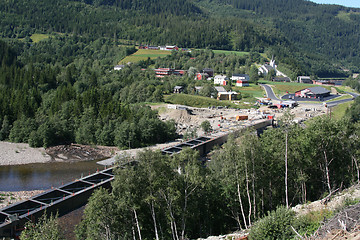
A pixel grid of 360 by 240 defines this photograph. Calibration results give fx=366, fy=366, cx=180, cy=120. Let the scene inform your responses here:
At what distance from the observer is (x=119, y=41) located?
139 metres

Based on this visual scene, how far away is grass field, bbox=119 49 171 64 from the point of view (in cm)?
11603

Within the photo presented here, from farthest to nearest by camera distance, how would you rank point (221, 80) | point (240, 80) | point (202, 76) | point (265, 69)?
point (265, 69), point (202, 76), point (221, 80), point (240, 80)

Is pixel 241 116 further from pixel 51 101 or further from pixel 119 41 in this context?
pixel 119 41

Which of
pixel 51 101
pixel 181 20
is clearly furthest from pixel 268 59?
pixel 51 101

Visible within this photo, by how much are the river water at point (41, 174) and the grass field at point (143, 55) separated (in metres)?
73.7

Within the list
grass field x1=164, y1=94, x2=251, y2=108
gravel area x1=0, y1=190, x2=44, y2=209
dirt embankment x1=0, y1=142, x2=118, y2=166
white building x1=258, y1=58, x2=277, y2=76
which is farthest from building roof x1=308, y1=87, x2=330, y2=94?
gravel area x1=0, y1=190, x2=44, y2=209

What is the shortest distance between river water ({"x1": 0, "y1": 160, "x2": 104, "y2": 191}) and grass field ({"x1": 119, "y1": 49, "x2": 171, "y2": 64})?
7367cm

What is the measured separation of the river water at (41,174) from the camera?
119ft

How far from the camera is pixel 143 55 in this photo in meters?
122

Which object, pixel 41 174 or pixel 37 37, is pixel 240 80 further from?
pixel 37 37

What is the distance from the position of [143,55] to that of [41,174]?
86468mm

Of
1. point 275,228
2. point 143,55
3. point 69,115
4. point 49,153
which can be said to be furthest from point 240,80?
point 275,228

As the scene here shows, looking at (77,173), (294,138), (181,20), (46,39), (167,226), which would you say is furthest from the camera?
(181,20)

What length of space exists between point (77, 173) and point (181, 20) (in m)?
139
